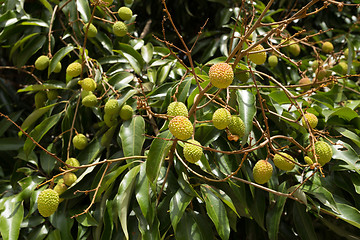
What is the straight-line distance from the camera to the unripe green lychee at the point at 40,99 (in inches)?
53.7

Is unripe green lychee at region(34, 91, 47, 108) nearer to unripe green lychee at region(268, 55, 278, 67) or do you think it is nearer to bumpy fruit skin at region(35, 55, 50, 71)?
bumpy fruit skin at region(35, 55, 50, 71)

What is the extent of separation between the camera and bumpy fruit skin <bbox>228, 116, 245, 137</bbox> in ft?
2.99

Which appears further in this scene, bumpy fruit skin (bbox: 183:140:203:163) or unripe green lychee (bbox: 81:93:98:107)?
unripe green lychee (bbox: 81:93:98:107)

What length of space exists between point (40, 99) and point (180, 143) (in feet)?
2.18

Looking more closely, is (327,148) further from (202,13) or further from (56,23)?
(202,13)

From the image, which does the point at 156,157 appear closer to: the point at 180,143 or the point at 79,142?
the point at 180,143

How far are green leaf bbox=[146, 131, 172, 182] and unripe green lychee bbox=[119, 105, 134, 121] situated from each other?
0.25m

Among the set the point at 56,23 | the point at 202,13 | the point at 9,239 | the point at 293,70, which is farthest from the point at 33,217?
the point at 202,13

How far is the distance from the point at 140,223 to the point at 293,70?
1.08 meters

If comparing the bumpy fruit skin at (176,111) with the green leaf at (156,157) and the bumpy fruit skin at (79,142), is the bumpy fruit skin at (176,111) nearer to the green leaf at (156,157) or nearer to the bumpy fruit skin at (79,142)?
the green leaf at (156,157)

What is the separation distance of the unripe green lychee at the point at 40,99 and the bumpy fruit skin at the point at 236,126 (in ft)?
2.60

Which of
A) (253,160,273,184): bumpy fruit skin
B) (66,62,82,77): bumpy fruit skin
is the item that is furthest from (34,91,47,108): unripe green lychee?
(253,160,273,184): bumpy fruit skin

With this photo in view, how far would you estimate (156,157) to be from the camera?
2.93 ft

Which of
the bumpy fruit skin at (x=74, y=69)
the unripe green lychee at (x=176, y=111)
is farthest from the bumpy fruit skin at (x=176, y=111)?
the bumpy fruit skin at (x=74, y=69)
